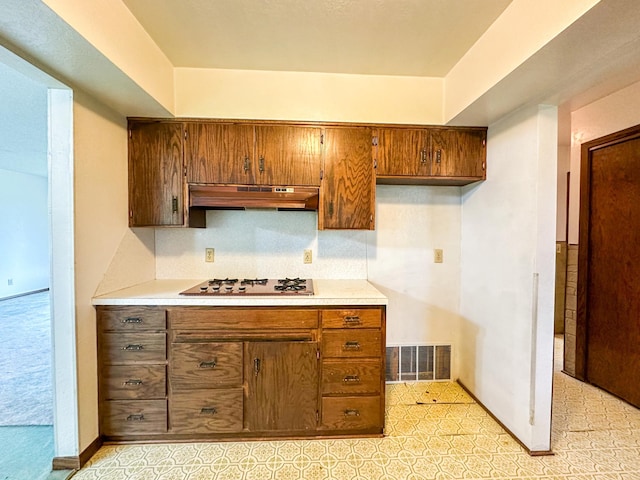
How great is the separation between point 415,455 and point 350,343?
765 millimetres

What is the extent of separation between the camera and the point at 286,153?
218 cm

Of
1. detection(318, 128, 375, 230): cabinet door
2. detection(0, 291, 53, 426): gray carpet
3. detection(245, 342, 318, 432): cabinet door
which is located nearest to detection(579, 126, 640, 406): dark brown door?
detection(318, 128, 375, 230): cabinet door

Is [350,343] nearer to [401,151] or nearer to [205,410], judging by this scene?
[205,410]

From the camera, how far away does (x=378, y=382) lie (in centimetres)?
192

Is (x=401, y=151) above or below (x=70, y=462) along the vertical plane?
above

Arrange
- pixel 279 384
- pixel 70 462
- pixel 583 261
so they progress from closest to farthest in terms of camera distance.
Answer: pixel 70 462 → pixel 279 384 → pixel 583 261

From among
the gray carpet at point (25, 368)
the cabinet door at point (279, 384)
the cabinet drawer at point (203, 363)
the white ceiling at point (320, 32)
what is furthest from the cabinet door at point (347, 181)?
the gray carpet at point (25, 368)

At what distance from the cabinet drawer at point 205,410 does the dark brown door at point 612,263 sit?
2.99 meters

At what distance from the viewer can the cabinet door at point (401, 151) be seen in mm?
2213

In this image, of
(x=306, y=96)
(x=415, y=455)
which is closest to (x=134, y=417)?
(x=415, y=455)

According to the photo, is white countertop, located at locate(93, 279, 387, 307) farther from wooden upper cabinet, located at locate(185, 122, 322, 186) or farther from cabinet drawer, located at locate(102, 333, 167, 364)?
wooden upper cabinet, located at locate(185, 122, 322, 186)

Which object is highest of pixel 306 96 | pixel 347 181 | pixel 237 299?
pixel 306 96

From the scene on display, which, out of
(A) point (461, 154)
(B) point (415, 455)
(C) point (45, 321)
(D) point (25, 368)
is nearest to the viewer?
(B) point (415, 455)

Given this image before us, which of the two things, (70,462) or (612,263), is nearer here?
(70,462)
